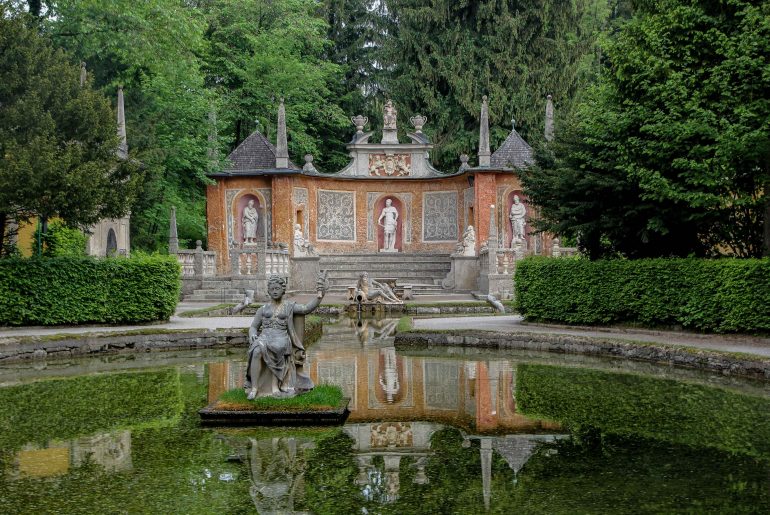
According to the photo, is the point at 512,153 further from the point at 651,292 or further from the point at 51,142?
the point at 51,142

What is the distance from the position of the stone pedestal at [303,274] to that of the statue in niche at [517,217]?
7.28 meters

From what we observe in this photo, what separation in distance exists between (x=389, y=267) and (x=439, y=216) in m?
3.33

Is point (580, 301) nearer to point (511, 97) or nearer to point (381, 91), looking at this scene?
point (511, 97)

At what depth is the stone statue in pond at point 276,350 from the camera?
336 inches

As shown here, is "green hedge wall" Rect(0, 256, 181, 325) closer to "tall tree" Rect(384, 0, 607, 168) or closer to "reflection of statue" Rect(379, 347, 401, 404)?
"reflection of statue" Rect(379, 347, 401, 404)

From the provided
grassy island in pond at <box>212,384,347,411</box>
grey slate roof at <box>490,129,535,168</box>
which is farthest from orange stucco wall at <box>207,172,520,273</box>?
grassy island in pond at <box>212,384,347,411</box>

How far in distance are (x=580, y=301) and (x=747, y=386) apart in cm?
591

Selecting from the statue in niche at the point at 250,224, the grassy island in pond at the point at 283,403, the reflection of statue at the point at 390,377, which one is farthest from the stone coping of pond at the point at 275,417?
the statue in niche at the point at 250,224

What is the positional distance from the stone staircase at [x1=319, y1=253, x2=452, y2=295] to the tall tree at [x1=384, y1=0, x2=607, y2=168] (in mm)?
7384

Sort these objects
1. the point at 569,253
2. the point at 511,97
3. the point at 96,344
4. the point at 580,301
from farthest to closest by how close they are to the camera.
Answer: the point at 511,97, the point at 569,253, the point at 580,301, the point at 96,344

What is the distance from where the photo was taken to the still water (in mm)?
5773

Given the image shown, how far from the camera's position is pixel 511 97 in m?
35.0

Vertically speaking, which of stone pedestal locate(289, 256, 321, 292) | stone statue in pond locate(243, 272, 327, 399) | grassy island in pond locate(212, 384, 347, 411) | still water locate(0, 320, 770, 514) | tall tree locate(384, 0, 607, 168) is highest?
tall tree locate(384, 0, 607, 168)

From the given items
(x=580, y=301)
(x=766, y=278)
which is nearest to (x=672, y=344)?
(x=766, y=278)
